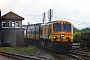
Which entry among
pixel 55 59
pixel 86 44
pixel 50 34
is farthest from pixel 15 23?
pixel 55 59

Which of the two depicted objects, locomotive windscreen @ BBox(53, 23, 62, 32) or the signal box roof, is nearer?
locomotive windscreen @ BBox(53, 23, 62, 32)

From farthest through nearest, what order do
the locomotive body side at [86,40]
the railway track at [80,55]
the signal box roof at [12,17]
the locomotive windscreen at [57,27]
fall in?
the signal box roof at [12,17] < the locomotive body side at [86,40] < the locomotive windscreen at [57,27] < the railway track at [80,55]

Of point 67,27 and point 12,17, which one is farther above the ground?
point 12,17

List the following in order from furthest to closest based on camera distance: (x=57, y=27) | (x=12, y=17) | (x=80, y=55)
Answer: (x=12, y=17)
(x=57, y=27)
(x=80, y=55)

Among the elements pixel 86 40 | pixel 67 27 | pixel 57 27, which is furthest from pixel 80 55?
pixel 86 40

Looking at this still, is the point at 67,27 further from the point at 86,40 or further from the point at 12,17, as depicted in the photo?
the point at 12,17

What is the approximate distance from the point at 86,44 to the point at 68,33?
25.9ft

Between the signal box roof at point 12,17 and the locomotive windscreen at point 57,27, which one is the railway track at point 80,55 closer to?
the locomotive windscreen at point 57,27

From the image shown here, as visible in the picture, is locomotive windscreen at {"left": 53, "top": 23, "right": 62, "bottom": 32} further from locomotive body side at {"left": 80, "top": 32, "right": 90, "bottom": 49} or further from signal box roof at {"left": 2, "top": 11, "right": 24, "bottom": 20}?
signal box roof at {"left": 2, "top": 11, "right": 24, "bottom": 20}

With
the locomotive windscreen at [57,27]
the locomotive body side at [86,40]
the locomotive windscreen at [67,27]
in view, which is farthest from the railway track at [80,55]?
the locomotive body side at [86,40]

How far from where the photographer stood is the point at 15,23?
35.3 metres

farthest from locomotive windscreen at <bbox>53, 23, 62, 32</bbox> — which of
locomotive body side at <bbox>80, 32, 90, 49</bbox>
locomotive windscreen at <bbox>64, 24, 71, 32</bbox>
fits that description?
locomotive body side at <bbox>80, 32, 90, 49</bbox>

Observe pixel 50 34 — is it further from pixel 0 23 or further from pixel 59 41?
pixel 0 23

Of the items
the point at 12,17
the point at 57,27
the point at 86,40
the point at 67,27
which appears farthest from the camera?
the point at 12,17
